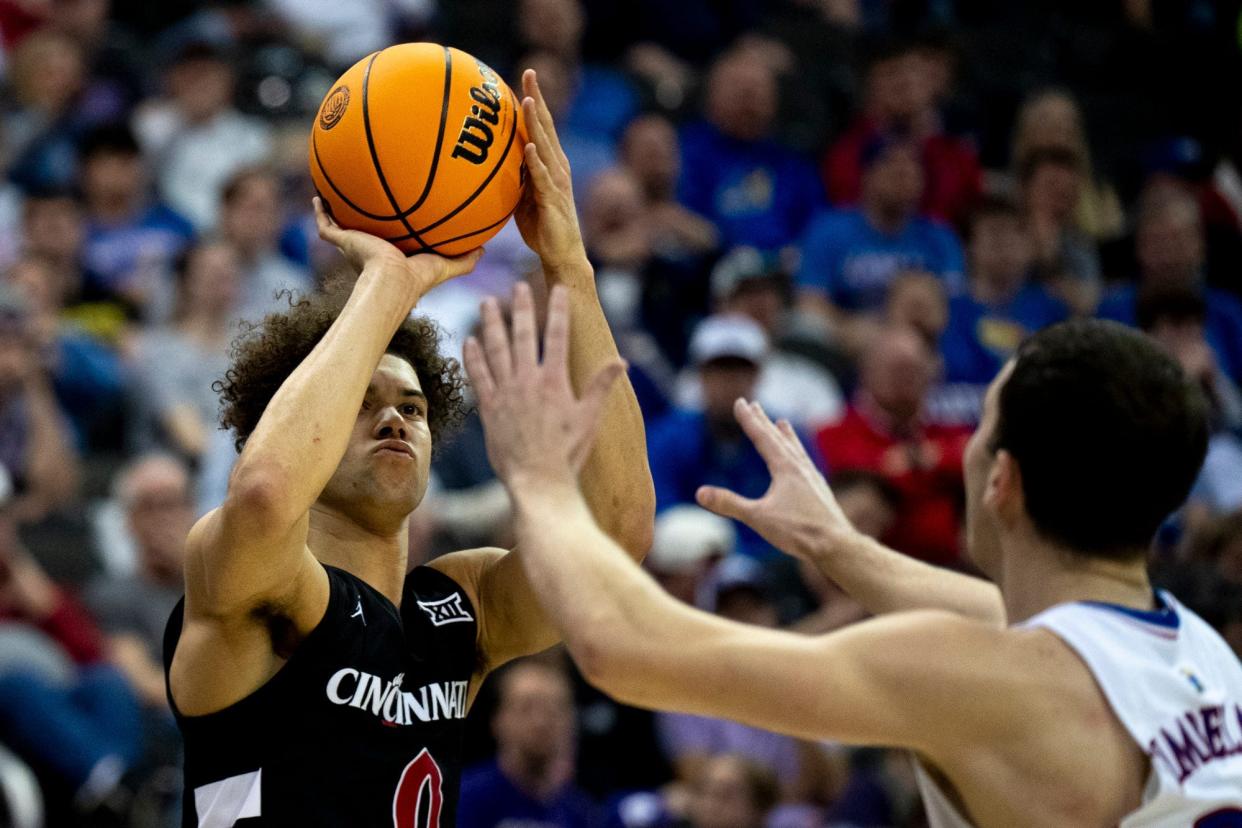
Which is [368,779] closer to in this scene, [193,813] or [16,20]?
[193,813]

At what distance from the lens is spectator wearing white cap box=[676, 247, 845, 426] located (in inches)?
376

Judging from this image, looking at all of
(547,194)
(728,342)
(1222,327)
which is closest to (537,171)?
(547,194)

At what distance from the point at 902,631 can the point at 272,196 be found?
6.90m

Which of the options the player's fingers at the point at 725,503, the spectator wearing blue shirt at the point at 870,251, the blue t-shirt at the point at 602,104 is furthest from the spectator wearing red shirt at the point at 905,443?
the player's fingers at the point at 725,503

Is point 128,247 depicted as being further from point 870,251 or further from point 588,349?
point 588,349

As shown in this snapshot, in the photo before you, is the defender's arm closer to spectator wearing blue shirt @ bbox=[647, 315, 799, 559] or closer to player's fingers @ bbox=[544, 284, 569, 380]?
player's fingers @ bbox=[544, 284, 569, 380]

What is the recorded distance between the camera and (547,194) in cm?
380

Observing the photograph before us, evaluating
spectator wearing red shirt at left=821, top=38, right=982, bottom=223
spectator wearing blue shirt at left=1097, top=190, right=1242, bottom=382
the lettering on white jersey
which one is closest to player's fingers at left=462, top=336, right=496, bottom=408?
the lettering on white jersey

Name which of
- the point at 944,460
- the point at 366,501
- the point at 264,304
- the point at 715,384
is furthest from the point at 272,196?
the point at 366,501

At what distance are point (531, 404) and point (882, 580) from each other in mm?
1054

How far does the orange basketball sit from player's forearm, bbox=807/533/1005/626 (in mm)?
1051

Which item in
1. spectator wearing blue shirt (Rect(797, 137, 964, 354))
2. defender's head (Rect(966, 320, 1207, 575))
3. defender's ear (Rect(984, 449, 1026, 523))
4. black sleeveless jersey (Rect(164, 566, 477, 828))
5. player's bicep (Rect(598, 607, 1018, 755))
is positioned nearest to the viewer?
player's bicep (Rect(598, 607, 1018, 755))

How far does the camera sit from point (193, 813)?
3301 mm

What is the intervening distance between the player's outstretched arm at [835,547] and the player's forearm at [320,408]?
77cm
